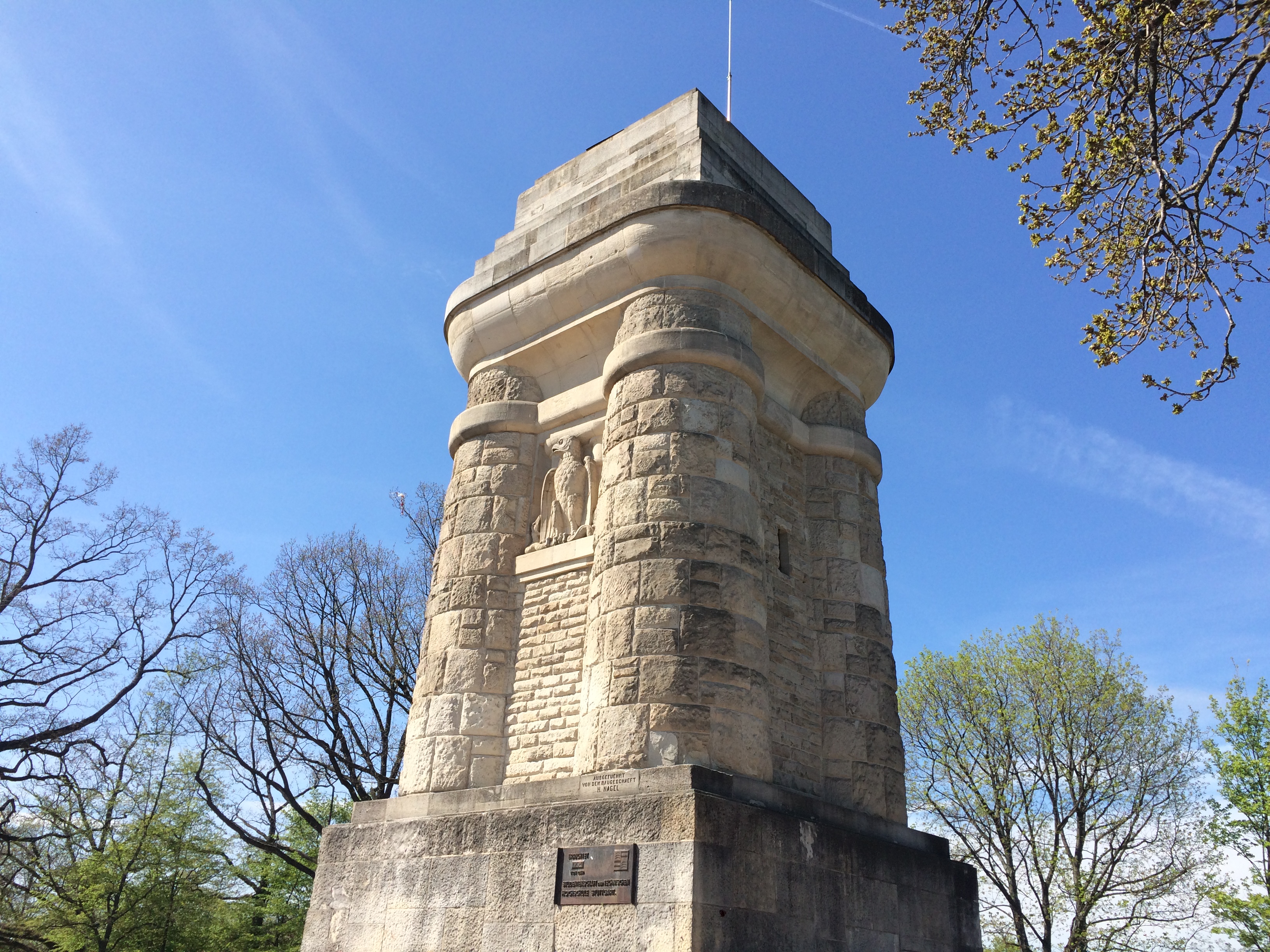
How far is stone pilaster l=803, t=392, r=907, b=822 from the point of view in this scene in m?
8.62

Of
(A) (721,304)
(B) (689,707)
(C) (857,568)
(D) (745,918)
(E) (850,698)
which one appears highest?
(A) (721,304)

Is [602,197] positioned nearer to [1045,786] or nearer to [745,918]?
[745,918]

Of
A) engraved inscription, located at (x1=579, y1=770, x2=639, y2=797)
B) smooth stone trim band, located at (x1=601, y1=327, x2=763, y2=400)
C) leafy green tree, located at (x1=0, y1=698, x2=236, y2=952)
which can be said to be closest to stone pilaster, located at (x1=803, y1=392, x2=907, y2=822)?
smooth stone trim band, located at (x1=601, y1=327, x2=763, y2=400)

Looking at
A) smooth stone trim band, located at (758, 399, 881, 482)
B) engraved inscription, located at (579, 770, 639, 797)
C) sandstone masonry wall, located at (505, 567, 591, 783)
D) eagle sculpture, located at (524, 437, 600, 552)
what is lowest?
engraved inscription, located at (579, 770, 639, 797)

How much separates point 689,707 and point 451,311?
5741 millimetres

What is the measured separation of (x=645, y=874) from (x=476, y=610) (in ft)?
11.2

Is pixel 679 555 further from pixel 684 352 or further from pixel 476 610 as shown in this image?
pixel 476 610

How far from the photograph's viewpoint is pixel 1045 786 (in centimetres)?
1916

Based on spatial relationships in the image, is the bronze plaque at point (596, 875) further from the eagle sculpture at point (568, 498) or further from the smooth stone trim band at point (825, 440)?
the smooth stone trim band at point (825, 440)

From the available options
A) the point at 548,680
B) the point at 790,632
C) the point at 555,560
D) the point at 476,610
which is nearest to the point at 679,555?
the point at 555,560

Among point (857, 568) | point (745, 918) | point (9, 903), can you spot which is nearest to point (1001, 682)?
point (857, 568)

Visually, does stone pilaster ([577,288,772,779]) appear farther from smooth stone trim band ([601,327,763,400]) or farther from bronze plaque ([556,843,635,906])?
bronze plaque ([556,843,635,906])

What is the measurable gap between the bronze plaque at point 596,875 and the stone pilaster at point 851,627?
2.84 meters

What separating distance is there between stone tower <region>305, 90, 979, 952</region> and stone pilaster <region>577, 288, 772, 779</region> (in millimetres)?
24
